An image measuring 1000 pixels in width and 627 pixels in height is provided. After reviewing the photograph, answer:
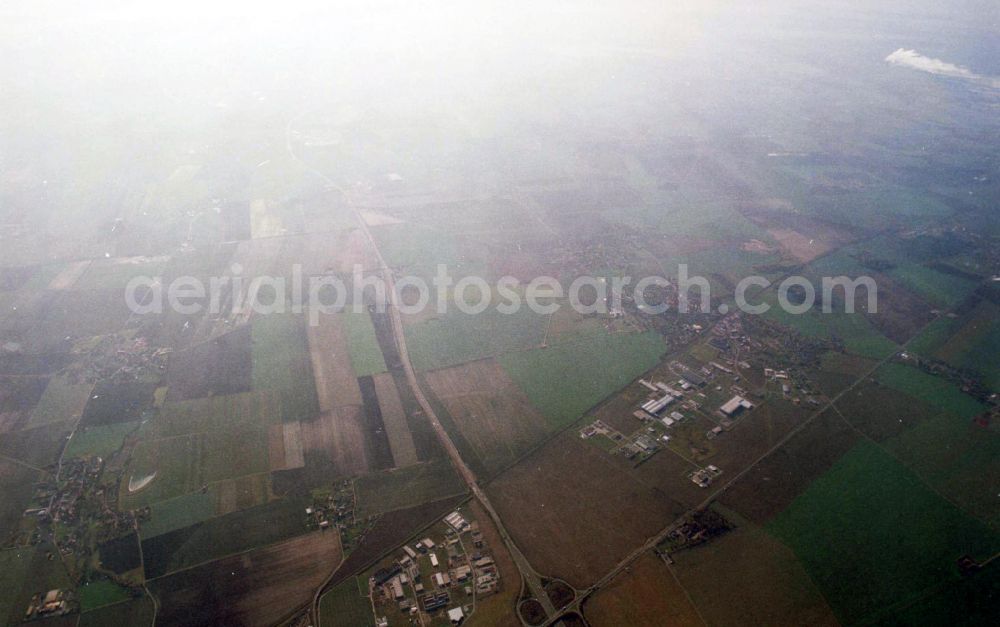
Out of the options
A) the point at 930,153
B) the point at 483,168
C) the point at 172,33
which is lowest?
the point at 930,153

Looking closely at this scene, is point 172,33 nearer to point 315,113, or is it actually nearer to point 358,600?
point 315,113

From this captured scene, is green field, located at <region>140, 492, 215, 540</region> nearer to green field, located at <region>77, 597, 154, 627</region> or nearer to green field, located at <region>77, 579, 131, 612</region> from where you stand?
green field, located at <region>77, 579, 131, 612</region>

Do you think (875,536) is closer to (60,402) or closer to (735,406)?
(735,406)

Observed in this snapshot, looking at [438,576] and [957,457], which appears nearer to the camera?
[438,576]

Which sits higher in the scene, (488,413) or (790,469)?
(488,413)

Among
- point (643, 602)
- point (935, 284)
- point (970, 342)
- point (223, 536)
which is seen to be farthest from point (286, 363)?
point (935, 284)

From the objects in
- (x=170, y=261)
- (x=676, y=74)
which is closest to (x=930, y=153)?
(x=676, y=74)
